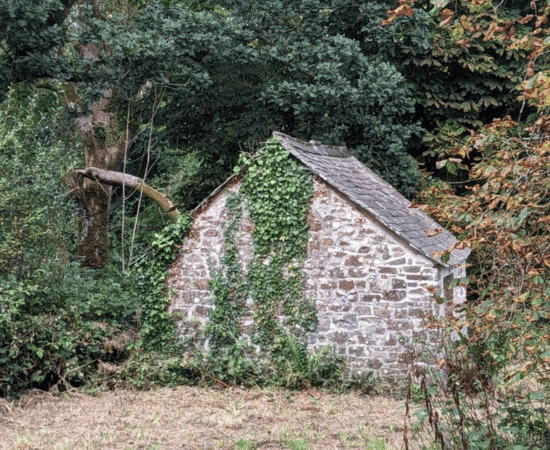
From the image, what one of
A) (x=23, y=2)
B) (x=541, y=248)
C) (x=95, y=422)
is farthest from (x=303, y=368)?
(x=23, y=2)

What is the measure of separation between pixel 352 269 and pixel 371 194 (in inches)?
63.8

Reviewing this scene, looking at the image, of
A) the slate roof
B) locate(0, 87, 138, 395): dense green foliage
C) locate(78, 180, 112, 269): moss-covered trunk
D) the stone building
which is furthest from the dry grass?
locate(78, 180, 112, 269): moss-covered trunk

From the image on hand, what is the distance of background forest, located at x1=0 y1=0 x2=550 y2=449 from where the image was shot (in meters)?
9.70

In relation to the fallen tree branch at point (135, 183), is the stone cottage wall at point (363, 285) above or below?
below

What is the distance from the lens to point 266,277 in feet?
35.8

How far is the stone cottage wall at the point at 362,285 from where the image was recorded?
10172mm

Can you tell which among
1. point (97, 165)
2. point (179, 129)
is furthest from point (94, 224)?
point (179, 129)

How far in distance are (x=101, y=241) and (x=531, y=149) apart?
12.5 meters

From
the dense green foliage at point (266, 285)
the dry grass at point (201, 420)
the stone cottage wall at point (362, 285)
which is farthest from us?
the dense green foliage at point (266, 285)

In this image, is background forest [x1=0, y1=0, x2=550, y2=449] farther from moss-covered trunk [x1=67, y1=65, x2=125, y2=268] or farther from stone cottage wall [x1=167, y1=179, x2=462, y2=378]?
stone cottage wall [x1=167, y1=179, x2=462, y2=378]

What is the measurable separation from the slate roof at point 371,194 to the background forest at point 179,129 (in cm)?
78

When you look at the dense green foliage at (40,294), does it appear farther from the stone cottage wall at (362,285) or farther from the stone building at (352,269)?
the stone cottage wall at (362,285)

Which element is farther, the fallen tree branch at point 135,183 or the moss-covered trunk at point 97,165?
the moss-covered trunk at point 97,165

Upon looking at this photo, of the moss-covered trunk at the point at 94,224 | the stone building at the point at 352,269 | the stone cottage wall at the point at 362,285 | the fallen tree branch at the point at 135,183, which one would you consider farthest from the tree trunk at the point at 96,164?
the stone cottage wall at the point at 362,285
